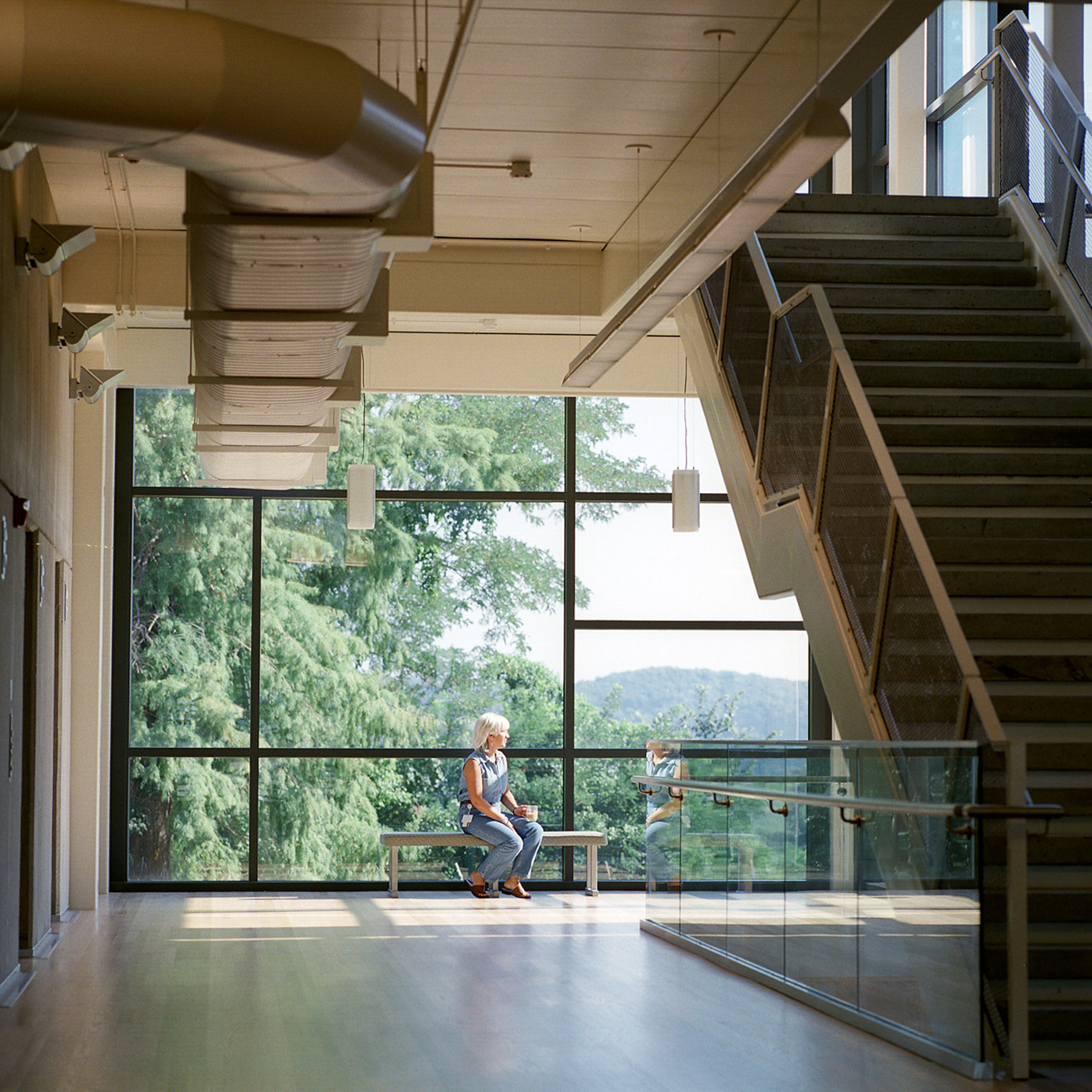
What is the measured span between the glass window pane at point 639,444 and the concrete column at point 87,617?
403 cm

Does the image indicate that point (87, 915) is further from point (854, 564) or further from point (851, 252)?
point (851, 252)

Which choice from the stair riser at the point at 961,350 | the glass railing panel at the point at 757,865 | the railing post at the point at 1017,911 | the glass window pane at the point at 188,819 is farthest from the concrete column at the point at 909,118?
the railing post at the point at 1017,911

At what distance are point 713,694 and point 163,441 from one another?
5.15 meters

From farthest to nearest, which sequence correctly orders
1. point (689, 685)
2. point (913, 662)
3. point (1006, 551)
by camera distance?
point (689, 685) < point (1006, 551) < point (913, 662)

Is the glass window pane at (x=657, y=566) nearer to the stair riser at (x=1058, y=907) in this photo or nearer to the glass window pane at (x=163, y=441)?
the glass window pane at (x=163, y=441)

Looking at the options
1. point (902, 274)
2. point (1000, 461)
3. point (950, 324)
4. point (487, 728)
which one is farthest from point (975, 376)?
point (487, 728)

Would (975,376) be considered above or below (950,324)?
below

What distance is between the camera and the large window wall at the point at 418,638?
40.6 ft

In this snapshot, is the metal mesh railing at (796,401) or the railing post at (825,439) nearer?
the railing post at (825,439)

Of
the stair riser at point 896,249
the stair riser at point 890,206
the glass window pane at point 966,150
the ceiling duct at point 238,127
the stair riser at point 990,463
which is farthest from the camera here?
the glass window pane at point 966,150

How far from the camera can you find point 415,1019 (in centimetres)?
654

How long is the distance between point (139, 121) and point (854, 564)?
13.6ft

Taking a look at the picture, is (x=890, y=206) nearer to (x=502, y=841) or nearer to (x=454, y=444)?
(x=454, y=444)

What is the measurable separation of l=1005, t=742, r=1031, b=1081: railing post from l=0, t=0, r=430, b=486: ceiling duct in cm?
305
